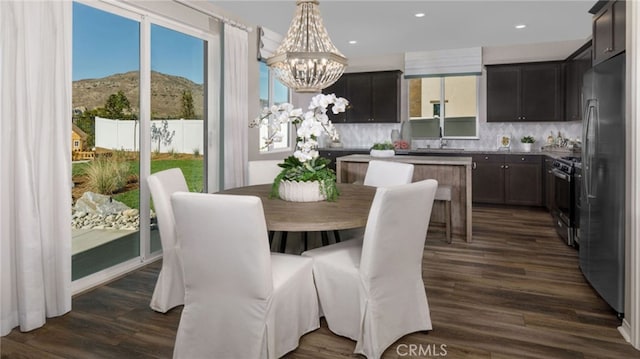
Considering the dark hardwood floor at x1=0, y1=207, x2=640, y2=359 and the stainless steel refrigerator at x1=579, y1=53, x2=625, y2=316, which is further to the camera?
the stainless steel refrigerator at x1=579, y1=53, x2=625, y2=316

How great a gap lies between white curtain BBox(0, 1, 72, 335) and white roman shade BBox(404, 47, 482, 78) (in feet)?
18.8

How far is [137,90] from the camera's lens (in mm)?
3670

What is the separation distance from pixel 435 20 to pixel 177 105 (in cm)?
326

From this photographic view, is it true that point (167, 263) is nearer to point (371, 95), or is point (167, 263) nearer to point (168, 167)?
point (168, 167)

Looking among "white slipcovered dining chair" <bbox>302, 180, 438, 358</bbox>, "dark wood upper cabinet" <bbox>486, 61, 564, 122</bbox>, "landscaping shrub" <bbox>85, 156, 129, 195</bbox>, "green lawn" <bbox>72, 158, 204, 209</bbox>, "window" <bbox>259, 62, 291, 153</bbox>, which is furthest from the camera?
"dark wood upper cabinet" <bbox>486, 61, 564, 122</bbox>

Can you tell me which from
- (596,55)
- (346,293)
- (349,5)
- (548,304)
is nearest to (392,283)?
(346,293)

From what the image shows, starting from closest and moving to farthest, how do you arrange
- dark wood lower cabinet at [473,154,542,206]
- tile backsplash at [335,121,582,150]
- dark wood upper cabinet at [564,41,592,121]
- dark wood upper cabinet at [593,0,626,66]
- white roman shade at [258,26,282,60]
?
dark wood upper cabinet at [593,0,626,66]
white roman shade at [258,26,282,60]
dark wood upper cabinet at [564,41,592,121]
dark wood lower cabinet at [473,154,542,206]
tile backsplash at [335,121,582,150]

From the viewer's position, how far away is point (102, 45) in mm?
3385

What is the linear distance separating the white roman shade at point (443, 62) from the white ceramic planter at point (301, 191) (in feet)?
17.0

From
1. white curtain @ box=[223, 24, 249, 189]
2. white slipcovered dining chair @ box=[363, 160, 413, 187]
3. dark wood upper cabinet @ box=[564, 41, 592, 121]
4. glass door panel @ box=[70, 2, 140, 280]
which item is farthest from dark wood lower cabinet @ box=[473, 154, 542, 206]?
glass door panel @ box=[70, 2, 140, 280]

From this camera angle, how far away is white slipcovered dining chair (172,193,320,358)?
185 cm

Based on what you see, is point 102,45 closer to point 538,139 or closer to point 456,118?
point 456,118

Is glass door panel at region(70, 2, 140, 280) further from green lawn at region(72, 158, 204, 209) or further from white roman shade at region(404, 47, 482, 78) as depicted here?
white roman shade at region(404, 47, 482, 78)

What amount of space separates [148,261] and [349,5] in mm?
3361
